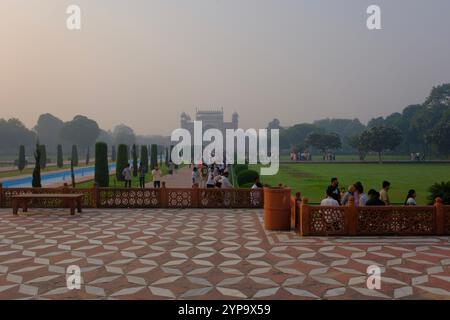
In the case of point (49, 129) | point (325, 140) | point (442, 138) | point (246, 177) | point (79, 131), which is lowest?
point (246, 177)

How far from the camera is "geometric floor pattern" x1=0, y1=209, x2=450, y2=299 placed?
17.4 feet

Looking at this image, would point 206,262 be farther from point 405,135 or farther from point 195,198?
point 405,135

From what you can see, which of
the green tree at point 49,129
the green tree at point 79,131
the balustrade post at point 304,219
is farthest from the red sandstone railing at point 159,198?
the green tree at point 49,129

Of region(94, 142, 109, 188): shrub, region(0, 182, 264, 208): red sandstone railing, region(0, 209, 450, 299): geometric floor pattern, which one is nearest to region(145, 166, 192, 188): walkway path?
region(94, 142, 109, 188): shrub

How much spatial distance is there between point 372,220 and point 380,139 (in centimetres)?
4880

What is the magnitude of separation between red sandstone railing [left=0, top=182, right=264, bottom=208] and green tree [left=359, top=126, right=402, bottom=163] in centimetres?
4522

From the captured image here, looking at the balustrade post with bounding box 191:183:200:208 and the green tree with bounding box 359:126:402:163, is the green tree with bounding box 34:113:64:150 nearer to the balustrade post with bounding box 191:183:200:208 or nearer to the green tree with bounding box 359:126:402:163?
the green tree with bounding box 359:126:402:163

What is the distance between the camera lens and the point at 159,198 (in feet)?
42.2

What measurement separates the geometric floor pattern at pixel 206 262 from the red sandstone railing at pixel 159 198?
253 cm

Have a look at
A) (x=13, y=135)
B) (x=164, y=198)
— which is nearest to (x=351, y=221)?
(x=164, y=198)

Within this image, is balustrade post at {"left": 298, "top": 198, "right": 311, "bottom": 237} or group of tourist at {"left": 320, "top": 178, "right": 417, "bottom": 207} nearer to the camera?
balustrade post at {"left": 298, "top": 198, "right": 311, "bottom": 237}
